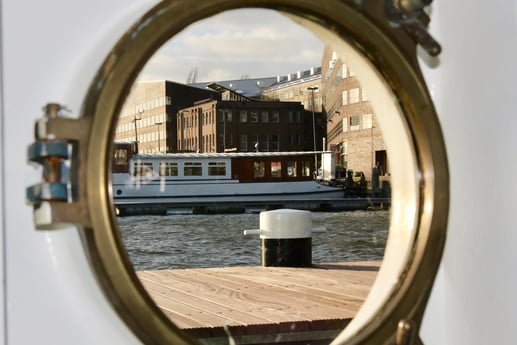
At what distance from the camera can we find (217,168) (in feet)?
4.47

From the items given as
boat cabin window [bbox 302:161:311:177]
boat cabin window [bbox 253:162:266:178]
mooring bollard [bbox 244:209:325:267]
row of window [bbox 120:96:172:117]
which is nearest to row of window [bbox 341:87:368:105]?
row of window [bbox 120:96:172:117]

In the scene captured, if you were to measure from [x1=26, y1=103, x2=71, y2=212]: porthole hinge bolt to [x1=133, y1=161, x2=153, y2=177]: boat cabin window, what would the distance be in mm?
199

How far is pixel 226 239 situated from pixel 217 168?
668 millimetres

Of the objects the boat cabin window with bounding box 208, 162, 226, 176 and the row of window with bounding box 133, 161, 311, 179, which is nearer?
the row of window with bounding box 133, 161, 311, 179

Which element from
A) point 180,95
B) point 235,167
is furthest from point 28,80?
point 235,167

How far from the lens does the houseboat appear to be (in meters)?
0.75

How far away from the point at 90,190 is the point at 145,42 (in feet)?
0.39

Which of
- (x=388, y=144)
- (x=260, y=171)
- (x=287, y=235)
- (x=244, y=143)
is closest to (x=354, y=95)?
(x=388, y=144)

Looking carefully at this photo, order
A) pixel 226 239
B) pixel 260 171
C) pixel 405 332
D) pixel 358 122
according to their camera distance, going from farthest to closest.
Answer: pixel 226 239 → pixel 260 171 → pixel 358 122 → pixel 405 332

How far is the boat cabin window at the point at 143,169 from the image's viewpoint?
752 millimetres

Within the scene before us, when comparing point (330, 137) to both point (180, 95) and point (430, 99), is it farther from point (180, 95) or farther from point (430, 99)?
point (430, 99)

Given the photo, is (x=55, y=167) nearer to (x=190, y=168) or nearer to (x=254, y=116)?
(x=190, y=168)

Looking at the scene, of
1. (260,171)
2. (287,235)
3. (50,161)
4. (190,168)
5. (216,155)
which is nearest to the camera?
(50,161)

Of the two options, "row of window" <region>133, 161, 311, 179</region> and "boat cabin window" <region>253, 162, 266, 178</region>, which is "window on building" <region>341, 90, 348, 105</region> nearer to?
"row of window" <region>133, 161, 311, 179</region>
